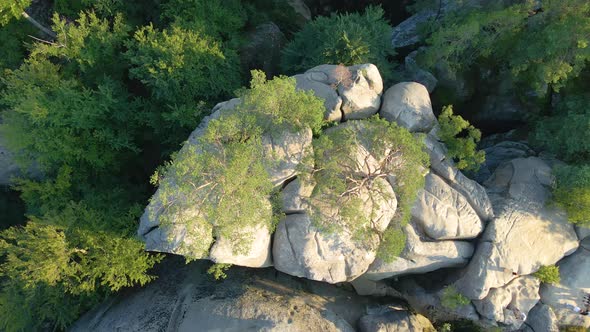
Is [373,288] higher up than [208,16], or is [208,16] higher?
[208,16]

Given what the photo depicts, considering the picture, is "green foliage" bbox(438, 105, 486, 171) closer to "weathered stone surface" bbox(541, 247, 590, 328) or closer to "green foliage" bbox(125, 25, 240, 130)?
"weathered stone surface" bbox(541, 247, 590, 328)

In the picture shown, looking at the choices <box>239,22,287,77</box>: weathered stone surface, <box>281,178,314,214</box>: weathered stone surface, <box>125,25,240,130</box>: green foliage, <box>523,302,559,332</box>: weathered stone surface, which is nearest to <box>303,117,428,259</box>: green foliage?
<box>281,178,314,214</box>: weathered stone surface

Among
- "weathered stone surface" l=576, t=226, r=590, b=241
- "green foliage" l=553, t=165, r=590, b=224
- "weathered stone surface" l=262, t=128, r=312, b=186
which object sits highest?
"weathered stone surface" l=262, t=128, r=312, b=186

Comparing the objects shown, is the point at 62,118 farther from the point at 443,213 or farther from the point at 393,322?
the point at 393,322

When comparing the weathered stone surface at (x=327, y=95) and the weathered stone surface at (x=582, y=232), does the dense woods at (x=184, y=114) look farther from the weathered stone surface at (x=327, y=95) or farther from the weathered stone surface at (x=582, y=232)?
the weathered stone surface at (x=327, y=95)

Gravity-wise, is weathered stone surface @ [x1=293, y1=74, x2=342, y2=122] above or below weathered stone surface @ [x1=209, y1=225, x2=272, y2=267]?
above

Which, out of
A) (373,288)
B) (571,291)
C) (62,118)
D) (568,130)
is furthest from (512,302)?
(62,118)

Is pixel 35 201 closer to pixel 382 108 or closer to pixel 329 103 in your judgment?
pixel 329 103
